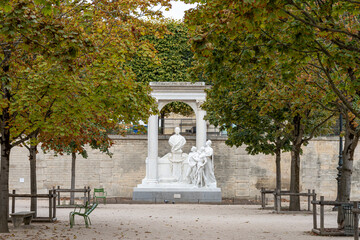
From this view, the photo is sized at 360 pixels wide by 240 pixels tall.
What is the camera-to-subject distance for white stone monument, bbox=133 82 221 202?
3056 cm

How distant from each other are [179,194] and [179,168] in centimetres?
167

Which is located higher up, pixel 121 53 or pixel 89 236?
pixel 121 53

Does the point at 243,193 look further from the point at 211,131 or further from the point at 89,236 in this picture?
the point at 89,236

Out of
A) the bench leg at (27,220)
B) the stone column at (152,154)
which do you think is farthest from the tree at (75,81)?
the stone column at (152,154)

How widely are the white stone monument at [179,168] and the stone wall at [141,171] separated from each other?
237 inches

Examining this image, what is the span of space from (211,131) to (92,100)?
28.3 m

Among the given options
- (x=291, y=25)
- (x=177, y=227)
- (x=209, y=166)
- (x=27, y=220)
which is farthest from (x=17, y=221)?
(x=209, y=166)

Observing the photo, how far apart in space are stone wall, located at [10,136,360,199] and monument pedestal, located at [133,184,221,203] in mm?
6778

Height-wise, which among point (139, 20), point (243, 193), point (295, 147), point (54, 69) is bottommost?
point (243, 193)

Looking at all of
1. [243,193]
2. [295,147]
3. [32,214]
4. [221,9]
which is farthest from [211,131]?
[221,9]

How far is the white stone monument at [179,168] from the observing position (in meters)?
30.6

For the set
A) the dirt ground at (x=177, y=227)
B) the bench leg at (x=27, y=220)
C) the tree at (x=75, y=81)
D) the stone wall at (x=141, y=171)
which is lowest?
the dirt ground at (x=177, y=227)

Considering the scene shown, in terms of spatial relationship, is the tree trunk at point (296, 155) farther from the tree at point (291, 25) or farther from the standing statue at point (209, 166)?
the tree at point (291, 25)

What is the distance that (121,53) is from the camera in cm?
1559
